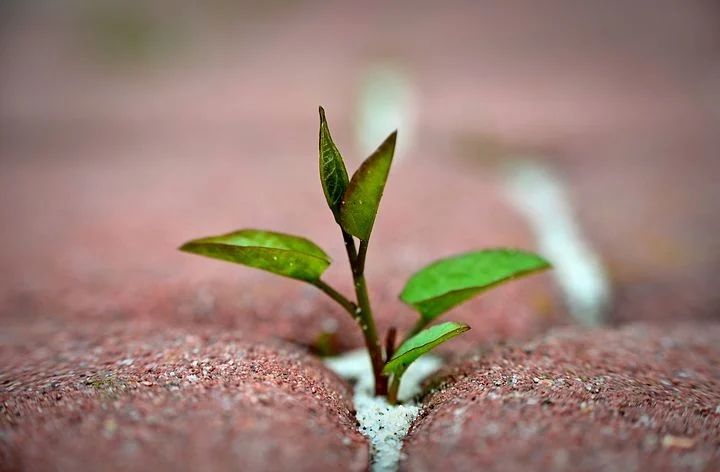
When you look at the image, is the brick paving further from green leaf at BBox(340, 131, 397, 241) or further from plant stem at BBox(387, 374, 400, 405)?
green leaf at BBox(340, 131, 397, 241)

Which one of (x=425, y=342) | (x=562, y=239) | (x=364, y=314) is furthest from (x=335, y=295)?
(x=562, y=239)

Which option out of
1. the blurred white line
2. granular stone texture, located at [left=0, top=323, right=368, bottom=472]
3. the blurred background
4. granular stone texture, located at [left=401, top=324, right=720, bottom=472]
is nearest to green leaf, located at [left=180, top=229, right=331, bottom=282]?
granular stone texture, located at [left=0, top=323, right=368, bottom=472]

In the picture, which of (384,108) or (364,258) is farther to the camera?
(384,108)

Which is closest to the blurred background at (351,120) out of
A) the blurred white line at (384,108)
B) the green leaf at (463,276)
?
the blurred white line at (384,108)

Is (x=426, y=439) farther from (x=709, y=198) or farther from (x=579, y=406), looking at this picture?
(x=709, y=198)

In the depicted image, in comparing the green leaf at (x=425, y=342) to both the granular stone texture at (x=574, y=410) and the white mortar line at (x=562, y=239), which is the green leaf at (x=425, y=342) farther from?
the white mortar line at (x=562, y=239)

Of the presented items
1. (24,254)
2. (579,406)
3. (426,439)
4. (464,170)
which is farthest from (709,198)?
(24,254)

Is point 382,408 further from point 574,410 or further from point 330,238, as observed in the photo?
point 330,238
